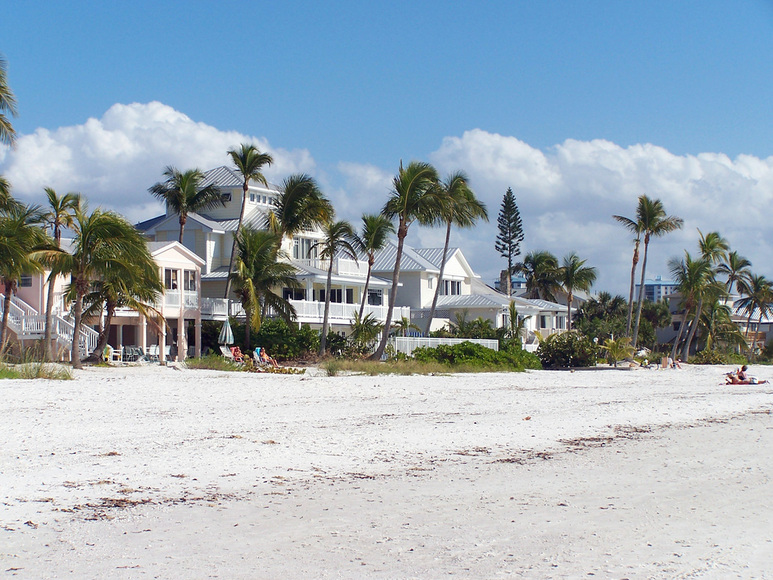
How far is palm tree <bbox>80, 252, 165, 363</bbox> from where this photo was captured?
25062 mm

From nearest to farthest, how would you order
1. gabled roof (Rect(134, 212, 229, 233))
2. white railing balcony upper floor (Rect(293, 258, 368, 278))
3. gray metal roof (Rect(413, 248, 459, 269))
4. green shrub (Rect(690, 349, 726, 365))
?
gabled roof (Rect(134, 212, 229, 233))
white railing balcony upper floor (Rect(293, 258, 368, 278))
green shrub (Rect(690, 349, 726, 365))
gray metal roof (Rect(413, 248, 459, 269))

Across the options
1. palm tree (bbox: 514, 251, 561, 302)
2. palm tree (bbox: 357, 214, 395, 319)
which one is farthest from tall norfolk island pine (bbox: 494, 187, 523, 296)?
palm tree (bbox: 357, 214, 395, 319)

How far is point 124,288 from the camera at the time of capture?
26609 millimetres

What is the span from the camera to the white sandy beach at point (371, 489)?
657 cm

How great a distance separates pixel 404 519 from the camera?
7.89 metres

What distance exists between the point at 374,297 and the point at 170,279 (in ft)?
51.3

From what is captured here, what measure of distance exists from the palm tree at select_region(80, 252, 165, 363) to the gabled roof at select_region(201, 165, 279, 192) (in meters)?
16.5

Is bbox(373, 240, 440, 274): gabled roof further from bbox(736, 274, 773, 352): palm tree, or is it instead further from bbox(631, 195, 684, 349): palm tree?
bbox(736, 274, 773, 352): palm tree

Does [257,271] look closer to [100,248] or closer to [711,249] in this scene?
[100,248]

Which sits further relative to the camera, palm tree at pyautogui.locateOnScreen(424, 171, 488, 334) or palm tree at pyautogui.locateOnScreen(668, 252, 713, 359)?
palm tree at pyautogui.locateOnScreen(668, 252, 713, 359)

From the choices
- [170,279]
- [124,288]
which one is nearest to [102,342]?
[124,288]

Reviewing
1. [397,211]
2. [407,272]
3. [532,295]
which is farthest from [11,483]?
[532,295]

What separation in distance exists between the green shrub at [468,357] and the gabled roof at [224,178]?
17673mm

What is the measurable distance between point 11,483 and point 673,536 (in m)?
6.61
